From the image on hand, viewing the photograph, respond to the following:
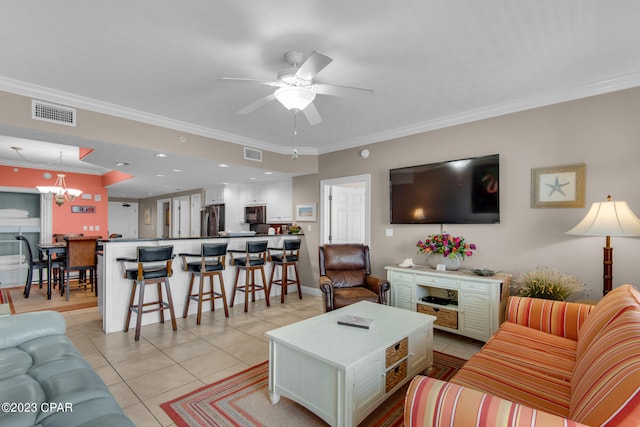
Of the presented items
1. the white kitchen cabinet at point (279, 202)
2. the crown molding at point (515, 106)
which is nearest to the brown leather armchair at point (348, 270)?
the crown molding at point (515, 106)

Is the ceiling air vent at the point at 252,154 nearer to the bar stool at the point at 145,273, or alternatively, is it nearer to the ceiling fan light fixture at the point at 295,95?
the bar stool at the point at 145,273

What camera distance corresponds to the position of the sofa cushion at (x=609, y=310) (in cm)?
157

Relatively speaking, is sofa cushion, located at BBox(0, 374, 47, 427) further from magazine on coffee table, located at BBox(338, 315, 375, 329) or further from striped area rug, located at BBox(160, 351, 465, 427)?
magazine on coffee table, located at BBox(338, 315, 375, 329)

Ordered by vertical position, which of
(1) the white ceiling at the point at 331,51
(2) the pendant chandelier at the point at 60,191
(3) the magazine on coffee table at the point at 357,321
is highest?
(1) the white ceiling at the point at 331,51

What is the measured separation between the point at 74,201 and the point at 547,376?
8900 millimetres

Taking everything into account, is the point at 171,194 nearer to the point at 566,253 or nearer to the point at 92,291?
the point at 92,291

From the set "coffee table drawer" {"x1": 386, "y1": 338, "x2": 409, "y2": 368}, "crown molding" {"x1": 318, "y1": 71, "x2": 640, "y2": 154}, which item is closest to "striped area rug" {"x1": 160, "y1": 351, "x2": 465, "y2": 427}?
"coffee table drawer" {"x1": 386, "y1": 338, "x2": 409, "y2": 368}

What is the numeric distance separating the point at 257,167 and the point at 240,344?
2.80 meters

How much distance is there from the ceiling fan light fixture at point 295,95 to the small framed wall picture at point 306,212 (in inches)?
129

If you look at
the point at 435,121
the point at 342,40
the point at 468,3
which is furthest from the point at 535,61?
the point at 342,40

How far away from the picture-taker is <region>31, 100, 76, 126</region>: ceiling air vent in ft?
9.99

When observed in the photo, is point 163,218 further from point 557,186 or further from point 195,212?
point 557,186

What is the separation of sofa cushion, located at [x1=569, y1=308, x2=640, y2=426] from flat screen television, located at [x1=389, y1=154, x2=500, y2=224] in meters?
2.24

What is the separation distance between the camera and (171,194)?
941 centimetres
